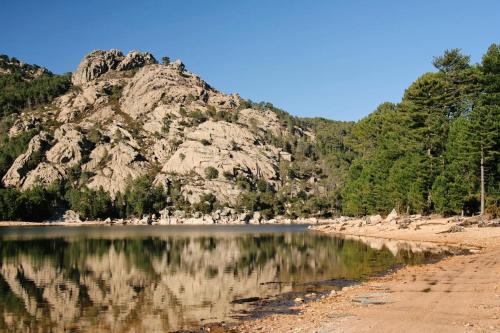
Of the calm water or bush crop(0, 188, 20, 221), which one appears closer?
the calm water

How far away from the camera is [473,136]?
2751 inches

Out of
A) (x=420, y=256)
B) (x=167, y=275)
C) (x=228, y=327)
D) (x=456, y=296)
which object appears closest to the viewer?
(x=228, y=327)

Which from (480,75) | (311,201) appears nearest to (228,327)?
(480,75)

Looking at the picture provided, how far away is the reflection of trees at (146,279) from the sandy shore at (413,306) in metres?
5.07

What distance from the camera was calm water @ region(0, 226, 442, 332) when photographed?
24359 millimetres

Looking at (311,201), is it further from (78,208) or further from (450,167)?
(450,167)

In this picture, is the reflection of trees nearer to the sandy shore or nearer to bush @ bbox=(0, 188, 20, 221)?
the sandy shore

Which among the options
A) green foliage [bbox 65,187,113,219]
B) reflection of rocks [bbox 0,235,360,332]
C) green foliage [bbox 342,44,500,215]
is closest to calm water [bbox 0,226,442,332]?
reflection of rocks [bbox 0,235,360,332]

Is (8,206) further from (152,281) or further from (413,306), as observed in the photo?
(413,306)

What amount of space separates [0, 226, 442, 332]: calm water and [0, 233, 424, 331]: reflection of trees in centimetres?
6

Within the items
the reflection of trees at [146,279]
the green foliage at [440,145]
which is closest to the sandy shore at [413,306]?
the reflection of trees at [146,279]

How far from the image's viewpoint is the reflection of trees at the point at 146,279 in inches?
979

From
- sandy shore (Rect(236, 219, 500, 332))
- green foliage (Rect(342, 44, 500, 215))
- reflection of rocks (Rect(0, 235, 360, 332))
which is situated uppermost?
green foliage (Rect(342, 44, 500, 215))

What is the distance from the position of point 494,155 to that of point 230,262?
45.8 metres
